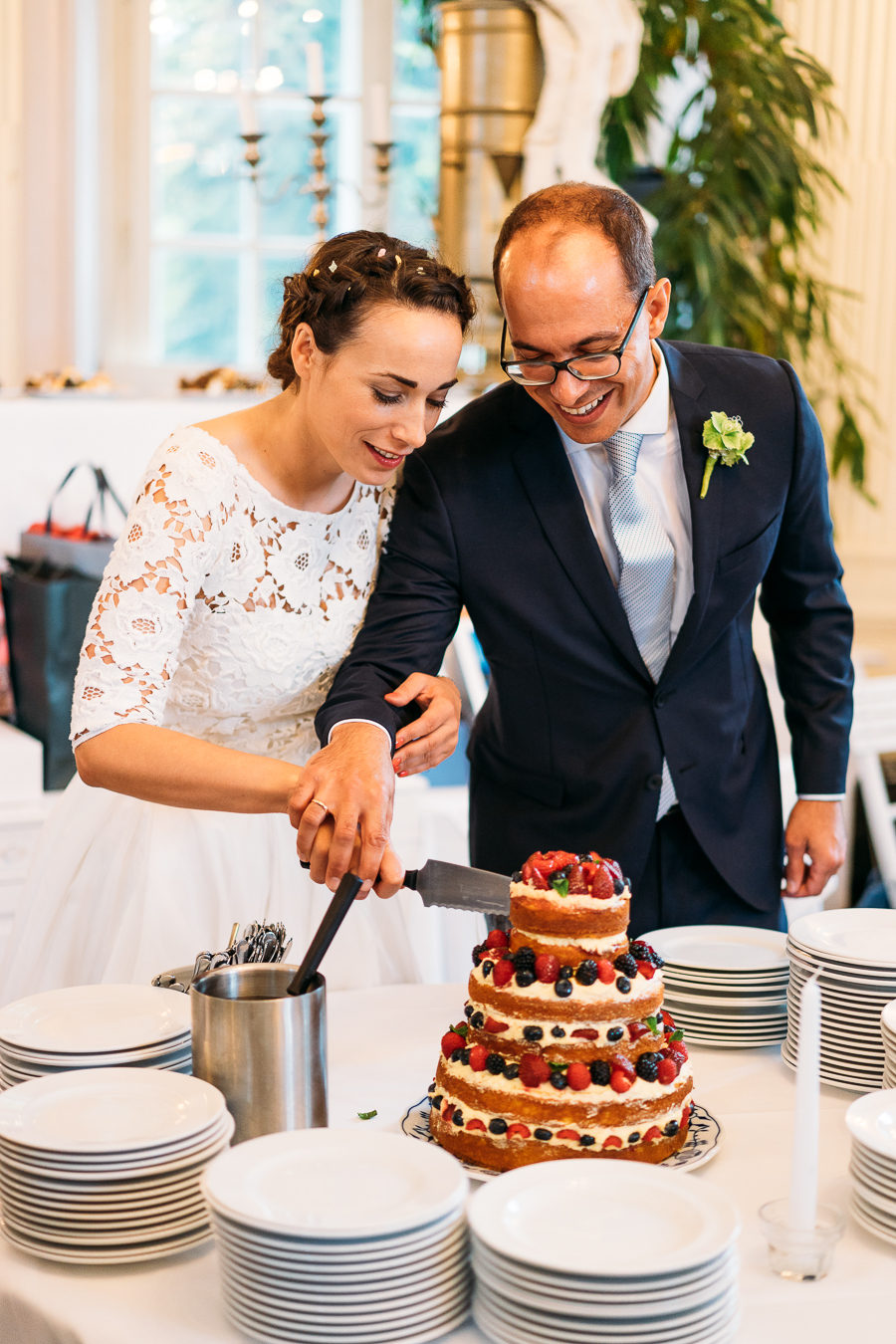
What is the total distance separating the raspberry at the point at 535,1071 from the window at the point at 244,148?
163 inches

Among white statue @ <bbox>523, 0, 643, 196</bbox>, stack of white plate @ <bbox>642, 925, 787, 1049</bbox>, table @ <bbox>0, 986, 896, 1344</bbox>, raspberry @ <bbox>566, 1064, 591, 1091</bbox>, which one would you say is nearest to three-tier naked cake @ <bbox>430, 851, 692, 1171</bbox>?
raspberry @ <bbox>566, 1064, 591, 1091</bbox>

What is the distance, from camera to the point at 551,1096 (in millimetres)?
1230

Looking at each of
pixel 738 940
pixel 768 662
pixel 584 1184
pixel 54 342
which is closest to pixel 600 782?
pixel 738 940

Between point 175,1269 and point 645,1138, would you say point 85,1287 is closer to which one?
point 175,1269

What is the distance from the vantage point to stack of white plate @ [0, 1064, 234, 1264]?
3.67 feet

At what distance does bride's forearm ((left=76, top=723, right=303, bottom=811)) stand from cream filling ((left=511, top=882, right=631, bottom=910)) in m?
0.42

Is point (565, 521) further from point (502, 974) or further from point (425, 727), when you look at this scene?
point (502, 974)

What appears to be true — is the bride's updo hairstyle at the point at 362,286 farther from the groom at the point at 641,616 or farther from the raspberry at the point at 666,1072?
the raspberry at the point at 666,1072

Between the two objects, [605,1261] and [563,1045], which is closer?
[605,1261]

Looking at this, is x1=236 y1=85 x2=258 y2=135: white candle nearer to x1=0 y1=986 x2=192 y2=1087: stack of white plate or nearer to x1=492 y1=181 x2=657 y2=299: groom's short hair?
x1=492 y1=181 x2=657 y2=299: groom's short hair

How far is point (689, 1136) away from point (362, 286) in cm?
109

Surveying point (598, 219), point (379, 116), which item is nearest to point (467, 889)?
point (598, 219)

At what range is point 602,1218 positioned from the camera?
1049 millimetres

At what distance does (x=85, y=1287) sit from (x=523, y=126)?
384cm
